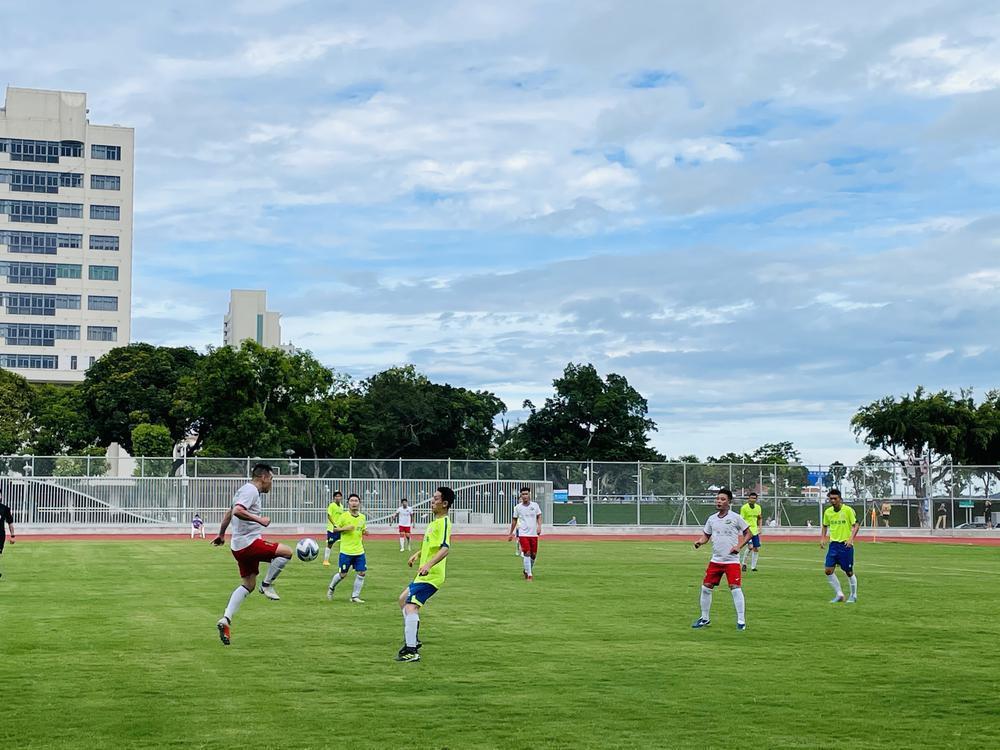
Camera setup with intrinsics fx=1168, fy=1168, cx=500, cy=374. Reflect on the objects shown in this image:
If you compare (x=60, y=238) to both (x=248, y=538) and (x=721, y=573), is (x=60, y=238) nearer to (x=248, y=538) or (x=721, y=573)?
(x=248, y=538)

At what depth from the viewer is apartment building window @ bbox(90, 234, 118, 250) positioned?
119875 mm

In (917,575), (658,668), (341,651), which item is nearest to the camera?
(658,668)

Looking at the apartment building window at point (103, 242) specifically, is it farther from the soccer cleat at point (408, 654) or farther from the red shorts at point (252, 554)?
the soccer cleat at point (408, 654)

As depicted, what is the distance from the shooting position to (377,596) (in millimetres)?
22344

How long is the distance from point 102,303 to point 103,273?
3.11 meters

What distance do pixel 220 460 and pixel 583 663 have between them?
4851cm

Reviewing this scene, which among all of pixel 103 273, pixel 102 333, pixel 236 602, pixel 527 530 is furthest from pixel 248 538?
pixel 103 273

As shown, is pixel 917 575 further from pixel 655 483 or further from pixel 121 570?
pixel 655 483

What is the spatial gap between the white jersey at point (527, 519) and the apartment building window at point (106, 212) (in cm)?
10247

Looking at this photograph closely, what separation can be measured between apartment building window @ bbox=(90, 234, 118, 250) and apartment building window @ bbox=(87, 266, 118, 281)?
2077 millimetres

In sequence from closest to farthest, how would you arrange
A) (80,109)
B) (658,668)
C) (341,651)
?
(658,668) < (341,651) < (80,109)

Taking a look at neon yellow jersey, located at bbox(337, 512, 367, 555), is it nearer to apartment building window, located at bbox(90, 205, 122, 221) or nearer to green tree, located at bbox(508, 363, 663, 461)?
green tree, located at bbox(508, 363, 663, 461)

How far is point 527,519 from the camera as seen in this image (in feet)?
92.2

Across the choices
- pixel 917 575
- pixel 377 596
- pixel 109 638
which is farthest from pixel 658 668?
pixel 917 575
